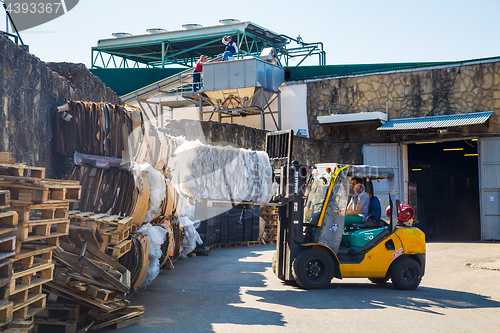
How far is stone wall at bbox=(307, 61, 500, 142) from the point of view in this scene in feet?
60.7

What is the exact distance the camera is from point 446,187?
25859mm

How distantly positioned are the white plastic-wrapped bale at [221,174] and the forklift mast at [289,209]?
0.81ft

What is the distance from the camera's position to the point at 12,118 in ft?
20.9

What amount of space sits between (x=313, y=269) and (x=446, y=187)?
20.4 m

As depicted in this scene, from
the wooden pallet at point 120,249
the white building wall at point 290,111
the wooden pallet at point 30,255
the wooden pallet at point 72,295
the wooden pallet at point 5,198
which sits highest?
the white building wall at point 290,111

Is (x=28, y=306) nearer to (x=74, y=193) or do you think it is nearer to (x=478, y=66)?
(x=74, y=193)

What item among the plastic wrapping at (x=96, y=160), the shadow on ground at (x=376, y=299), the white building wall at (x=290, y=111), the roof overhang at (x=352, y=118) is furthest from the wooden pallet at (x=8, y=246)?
the white building wall at (x=290, y=111)

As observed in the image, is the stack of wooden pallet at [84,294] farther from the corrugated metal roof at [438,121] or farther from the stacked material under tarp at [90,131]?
the corrugated metal roof at [438,121]

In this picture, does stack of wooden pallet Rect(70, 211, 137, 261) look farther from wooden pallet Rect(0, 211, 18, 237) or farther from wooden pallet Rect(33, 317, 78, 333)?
wooden pallet Rect(0, 211, 18, 237)

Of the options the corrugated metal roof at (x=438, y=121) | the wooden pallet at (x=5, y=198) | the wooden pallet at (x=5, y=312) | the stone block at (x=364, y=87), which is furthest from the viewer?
the stone block at (x=364, y=87)

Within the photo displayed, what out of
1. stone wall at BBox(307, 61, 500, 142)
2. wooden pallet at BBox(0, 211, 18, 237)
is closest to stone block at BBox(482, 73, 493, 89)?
stone wall at BBox(307, 61, 500, 142)

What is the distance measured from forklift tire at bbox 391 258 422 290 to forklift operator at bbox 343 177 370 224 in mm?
1030

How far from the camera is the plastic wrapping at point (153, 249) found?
7.82 metres

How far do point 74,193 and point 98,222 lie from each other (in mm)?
975
